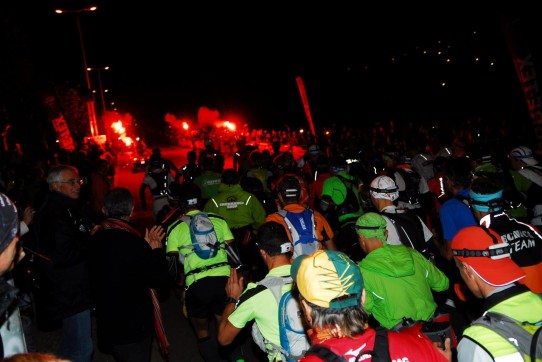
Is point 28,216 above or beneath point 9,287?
above

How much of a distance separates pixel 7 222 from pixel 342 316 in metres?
1.59

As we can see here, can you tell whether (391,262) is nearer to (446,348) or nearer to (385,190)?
(446,348)

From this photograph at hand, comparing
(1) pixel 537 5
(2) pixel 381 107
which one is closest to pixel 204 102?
(2) pixel 381 107

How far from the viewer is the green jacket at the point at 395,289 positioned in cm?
407

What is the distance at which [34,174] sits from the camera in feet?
38.0

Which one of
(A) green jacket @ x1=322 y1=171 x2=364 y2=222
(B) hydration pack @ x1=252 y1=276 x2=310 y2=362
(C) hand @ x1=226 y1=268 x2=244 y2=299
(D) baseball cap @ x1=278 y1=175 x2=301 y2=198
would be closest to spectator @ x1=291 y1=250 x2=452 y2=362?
(B) hydration pack @ x1=252 y1=276 x2=310 y2=362

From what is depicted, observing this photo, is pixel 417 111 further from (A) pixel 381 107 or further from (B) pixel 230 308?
(B) pixel 230 308

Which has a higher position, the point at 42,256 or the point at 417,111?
the point at 417,111

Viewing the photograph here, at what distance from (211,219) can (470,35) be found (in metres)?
25.2

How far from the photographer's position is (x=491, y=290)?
305 centimetres

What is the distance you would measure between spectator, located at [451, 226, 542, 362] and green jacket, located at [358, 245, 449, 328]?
0.82 metres

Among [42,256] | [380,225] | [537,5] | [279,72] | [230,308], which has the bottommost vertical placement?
[230,308]

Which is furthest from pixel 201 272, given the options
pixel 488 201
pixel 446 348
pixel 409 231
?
pixel 446 348

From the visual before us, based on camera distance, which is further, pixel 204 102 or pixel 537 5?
pixel 204 102
